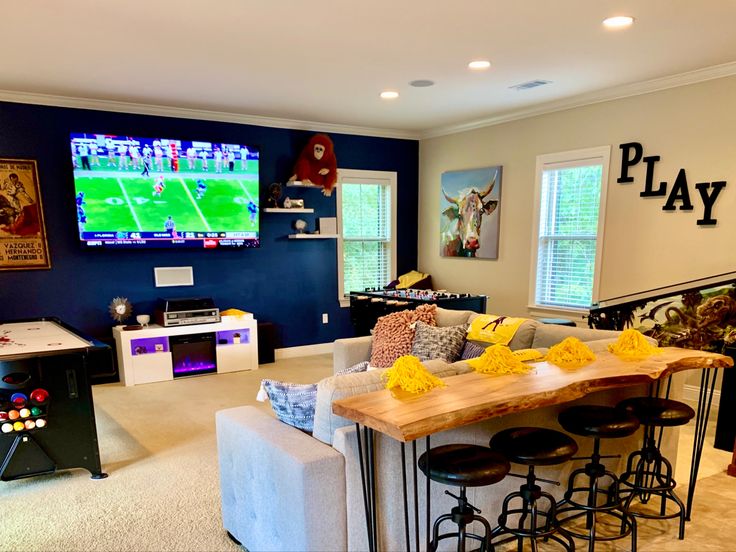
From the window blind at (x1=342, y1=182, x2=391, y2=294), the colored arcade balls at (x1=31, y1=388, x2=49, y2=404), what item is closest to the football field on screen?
the window blind at (x1=342, y1=182, x2=391, y2=294)

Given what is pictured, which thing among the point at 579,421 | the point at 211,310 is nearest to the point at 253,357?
the point at 211,310

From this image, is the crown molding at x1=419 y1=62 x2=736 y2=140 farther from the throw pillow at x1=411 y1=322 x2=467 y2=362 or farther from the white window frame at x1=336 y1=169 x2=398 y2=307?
the throw pillow at x1=411 y1=322 x2=467 y2=362

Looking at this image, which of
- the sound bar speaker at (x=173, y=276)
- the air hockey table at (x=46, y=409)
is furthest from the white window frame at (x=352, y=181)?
the air hockey table at (x=46, y=409)

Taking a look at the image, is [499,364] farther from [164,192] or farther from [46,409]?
[164,192]

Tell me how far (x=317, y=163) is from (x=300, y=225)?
0.72 metres

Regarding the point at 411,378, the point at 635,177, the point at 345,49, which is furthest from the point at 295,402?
the point at 635,177

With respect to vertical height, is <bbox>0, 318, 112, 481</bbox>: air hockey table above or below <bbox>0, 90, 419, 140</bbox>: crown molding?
below

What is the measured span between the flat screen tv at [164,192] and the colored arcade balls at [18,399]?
221 centimetres

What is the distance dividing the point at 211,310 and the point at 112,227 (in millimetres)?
1187

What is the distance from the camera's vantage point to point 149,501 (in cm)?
272

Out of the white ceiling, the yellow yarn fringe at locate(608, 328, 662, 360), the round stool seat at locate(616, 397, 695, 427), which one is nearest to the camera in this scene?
the round stool seat at locate(616, 397, 695, 427)

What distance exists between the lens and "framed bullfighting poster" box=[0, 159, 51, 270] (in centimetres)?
441

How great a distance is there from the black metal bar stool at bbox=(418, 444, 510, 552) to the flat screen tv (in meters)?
3.96

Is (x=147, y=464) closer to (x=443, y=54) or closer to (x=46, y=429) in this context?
(x=46, y=429)
